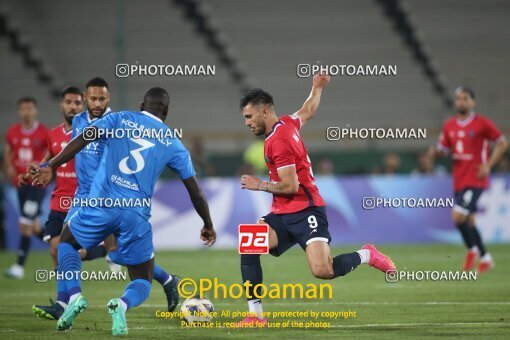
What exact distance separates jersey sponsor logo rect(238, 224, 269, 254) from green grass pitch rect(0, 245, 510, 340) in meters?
0.73

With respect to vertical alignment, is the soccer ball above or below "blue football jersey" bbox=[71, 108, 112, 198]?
below

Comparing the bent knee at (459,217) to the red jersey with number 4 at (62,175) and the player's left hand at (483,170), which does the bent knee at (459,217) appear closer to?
the player's left hand at (483,170)

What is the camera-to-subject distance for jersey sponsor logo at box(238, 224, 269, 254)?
9.09 meters

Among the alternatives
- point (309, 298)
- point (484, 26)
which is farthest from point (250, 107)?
point (484, 26)

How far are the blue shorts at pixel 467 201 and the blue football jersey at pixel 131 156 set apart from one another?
295 inches

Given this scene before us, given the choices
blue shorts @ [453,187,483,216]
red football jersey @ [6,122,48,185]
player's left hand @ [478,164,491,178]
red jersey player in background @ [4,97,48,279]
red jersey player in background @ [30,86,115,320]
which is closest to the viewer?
red jersey player in background @ [30,86,115,320]

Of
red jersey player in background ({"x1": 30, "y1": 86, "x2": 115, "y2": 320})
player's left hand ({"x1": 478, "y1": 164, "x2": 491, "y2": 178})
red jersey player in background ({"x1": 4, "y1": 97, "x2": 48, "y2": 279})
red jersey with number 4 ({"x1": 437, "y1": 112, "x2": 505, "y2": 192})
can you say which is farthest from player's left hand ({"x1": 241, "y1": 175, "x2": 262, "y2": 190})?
red jersey player in background ({"x1": 4, "y1": 97, "x2": 48, "y2": 279})

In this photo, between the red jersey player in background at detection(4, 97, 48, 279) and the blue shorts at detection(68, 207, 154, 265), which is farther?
the red jersey player in background at detection(4, 97, 48, 279)

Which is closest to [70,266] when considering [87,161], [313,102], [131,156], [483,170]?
[131,156]

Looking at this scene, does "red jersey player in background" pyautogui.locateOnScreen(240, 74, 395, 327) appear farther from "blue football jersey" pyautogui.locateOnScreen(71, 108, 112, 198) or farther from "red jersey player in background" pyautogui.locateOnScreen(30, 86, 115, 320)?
"red jersey player in background" pyautogui.locateOnScreen(30, 86, 115, 320)

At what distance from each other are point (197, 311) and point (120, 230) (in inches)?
53.8

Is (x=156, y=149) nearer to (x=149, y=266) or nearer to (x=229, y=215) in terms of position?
(x=149, y=266)

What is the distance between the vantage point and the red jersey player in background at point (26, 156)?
15391mm

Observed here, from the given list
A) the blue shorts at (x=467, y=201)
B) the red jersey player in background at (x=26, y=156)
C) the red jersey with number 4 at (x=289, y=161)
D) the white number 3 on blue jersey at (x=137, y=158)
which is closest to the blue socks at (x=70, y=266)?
the white number 3 on blue jersey at (x=137, y=158)
